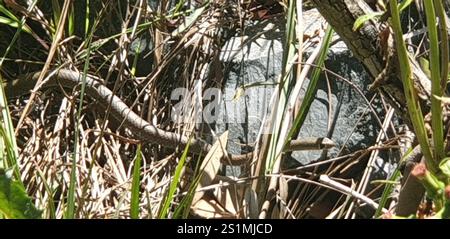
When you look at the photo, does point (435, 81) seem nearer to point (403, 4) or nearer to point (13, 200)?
point (403, 4)

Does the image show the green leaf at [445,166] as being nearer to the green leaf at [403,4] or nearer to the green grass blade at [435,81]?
the green grass blade at [435,81]

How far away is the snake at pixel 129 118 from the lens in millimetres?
1740

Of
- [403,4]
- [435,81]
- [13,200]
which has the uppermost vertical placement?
[403,4]

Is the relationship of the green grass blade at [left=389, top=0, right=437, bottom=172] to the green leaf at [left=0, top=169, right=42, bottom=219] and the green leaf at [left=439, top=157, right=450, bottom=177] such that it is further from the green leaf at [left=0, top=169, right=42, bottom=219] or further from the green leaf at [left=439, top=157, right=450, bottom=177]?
the green leaf at [left=0, top=169, right=42, bottom=219]

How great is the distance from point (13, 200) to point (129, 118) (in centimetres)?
99

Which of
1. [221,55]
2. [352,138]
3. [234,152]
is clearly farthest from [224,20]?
[352,138]

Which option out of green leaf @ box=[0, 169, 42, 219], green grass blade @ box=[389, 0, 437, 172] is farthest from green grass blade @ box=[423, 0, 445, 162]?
green leaf @ box=[0, 169, 42, 219]

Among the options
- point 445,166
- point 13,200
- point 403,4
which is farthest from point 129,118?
point 445,166

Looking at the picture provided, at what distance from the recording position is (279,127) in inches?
58.1

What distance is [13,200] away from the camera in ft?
3.17

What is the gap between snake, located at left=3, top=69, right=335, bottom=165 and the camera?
174cm

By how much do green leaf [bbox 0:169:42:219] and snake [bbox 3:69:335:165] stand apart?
0.81 metres

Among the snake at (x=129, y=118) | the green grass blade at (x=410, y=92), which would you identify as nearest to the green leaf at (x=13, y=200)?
the green grass blade at (x=410, y=92)
